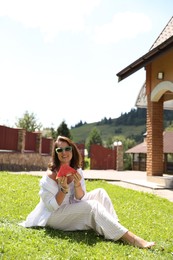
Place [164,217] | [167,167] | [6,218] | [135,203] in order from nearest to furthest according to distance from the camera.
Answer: [6,218] → [164,217] → [135,203] → [167,167]

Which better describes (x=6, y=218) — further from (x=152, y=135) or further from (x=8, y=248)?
(x=152, y=135)

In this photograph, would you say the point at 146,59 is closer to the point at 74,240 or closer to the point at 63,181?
the point at 63,181

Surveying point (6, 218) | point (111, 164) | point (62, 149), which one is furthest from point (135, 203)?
point (111, 164)

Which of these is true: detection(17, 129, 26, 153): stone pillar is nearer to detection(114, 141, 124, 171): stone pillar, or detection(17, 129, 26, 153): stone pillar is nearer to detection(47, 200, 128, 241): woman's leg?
detection(114, 141, 124, 171): stone pillar

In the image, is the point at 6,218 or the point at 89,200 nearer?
the point at 89,200

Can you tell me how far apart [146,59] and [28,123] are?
4357 centimetres

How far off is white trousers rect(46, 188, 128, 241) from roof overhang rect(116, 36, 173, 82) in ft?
22.0

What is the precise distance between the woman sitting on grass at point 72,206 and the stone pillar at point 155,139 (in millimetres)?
8803

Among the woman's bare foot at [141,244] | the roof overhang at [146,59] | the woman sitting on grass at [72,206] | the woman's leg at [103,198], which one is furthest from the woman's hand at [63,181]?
the roof overhang at [146,59]

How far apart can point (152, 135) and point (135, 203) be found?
5.29m

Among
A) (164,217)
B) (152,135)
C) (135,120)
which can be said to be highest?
(135,120)

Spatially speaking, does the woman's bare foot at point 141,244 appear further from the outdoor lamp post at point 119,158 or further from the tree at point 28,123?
the tree at point 28,123

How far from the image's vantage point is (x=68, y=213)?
469 centimetres

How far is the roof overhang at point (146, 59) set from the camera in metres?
10.5
